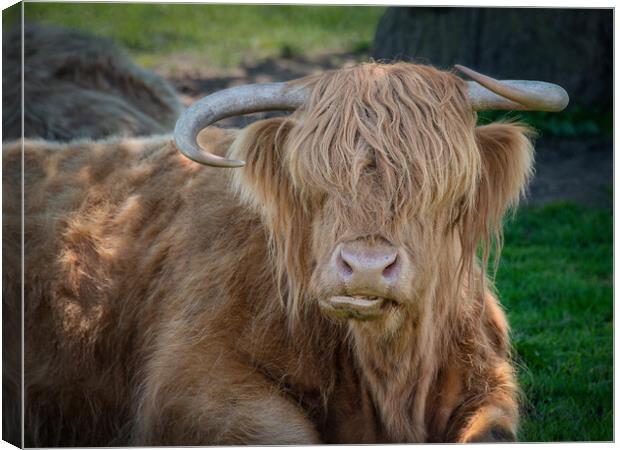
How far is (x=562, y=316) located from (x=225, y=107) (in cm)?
255

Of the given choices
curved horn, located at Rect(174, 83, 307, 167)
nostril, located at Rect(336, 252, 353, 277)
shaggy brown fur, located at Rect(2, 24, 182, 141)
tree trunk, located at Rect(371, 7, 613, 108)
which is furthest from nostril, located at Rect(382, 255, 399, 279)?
shaggy brown fur, located at Rect(2, 24, 182, 141)

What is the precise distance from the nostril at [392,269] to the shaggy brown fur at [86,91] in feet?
10.7

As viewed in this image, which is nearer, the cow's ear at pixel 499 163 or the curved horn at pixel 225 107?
the curved horn at pixel 225 107

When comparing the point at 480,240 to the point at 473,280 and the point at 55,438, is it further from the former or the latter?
the point at 55,438

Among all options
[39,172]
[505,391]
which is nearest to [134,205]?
[39,172]

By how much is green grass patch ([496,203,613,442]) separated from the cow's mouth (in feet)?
3.92

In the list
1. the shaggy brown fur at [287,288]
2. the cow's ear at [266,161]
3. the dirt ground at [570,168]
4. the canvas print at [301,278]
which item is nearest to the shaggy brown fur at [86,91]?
the dirt ground at [570,168]

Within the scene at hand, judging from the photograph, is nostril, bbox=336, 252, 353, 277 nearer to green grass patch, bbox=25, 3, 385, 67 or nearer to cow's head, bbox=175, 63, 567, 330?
cow's head, bbox=175, 63, 567, 330

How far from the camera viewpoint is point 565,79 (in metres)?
7.05

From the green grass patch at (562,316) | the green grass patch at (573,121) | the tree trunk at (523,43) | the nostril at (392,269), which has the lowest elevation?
the green grass patch at (562,316)

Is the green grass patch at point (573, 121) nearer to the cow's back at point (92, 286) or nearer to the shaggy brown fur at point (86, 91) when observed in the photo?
the shaggy brown fur at point (86, 91)

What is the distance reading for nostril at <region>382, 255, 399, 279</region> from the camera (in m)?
3.78

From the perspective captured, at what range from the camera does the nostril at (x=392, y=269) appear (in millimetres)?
3783

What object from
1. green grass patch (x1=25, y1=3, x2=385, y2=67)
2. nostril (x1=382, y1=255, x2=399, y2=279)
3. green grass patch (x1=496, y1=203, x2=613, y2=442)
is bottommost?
green grass patch (x1=496, y1=203, x2=613, y2=442)
